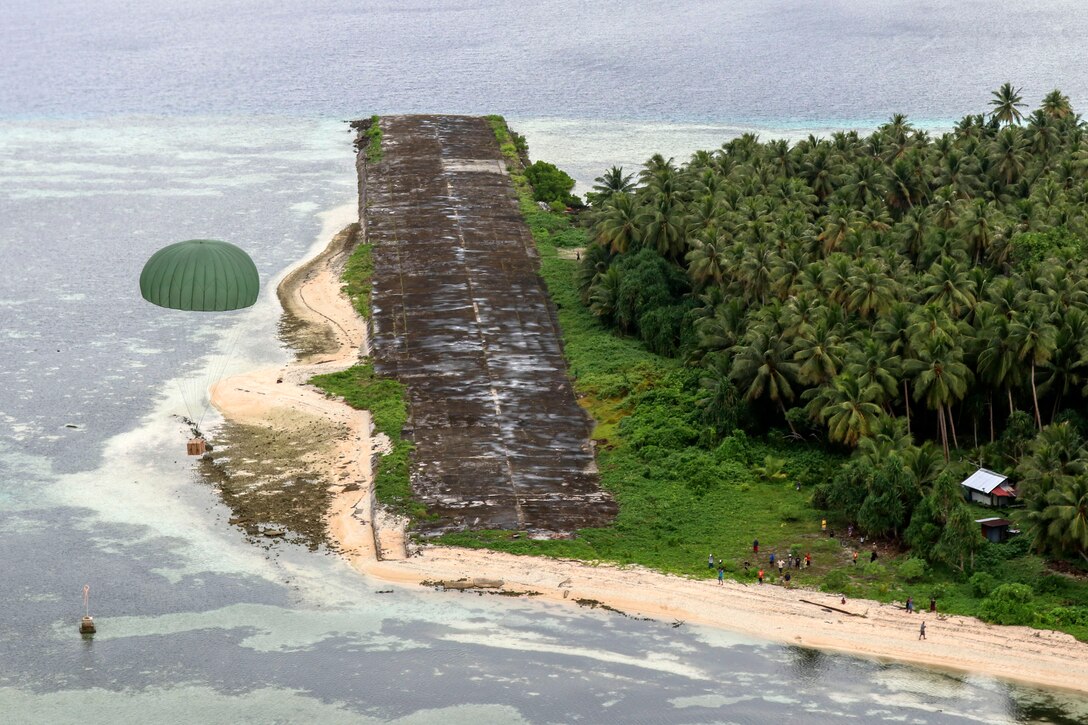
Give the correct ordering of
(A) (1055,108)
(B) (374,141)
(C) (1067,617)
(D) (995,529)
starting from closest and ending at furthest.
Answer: (C) (1067,617) → (D) (995,529) → (A) (1055,108) → (B) (374,141)

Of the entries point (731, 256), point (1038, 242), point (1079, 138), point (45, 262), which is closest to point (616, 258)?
point (731, 256)

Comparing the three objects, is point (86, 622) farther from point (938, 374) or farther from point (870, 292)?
point (870, 292)

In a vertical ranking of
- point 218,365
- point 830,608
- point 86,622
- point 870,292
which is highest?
point 870,292

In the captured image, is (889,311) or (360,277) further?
(360,277)

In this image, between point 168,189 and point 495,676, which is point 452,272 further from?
point 495,676

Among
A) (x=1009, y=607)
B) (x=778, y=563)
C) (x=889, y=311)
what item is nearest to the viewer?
(x=1009, y=607)

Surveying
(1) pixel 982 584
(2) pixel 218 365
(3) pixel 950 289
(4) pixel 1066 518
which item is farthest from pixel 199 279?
(4) pixel 1066 518

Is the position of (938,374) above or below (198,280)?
below
